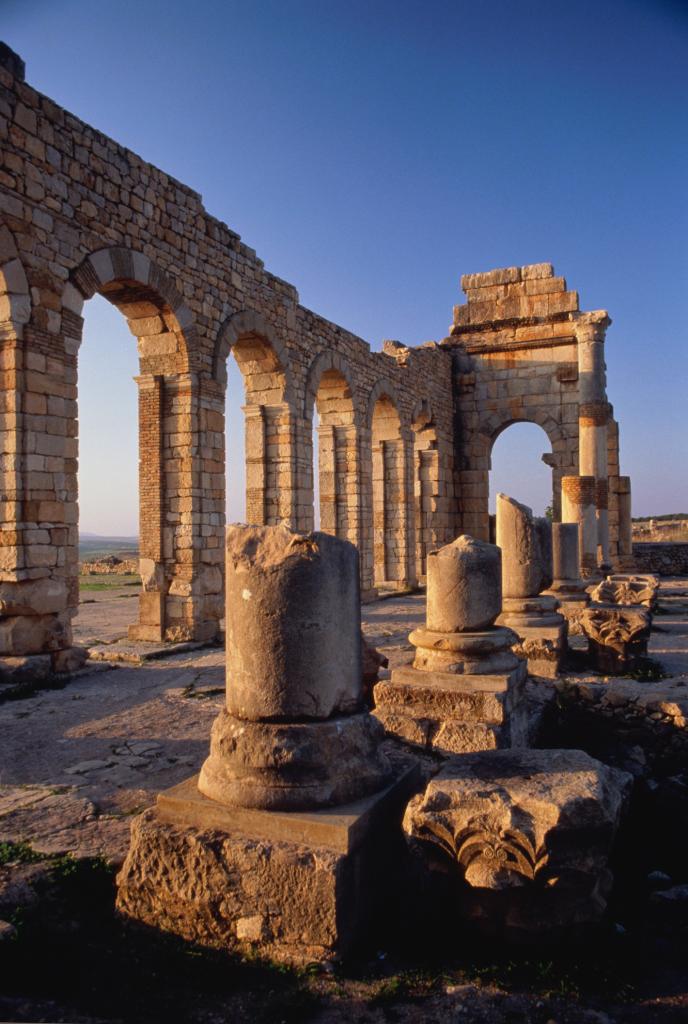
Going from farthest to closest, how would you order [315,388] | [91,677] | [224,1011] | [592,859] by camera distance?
[315,388], [91,677], [592,859], [224,1011]

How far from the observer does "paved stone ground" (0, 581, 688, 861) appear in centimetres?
391

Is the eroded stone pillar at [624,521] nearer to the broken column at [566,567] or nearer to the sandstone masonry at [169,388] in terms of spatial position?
the sandstone masonry at [169,388]

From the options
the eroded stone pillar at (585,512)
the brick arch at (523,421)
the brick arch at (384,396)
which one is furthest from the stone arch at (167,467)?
the brick arch at (523,421)

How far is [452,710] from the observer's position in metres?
4.92

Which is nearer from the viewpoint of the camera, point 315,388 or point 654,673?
point 654,673

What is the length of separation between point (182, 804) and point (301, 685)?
73 cm

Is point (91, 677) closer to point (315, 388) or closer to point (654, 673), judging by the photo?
point (654, 673)

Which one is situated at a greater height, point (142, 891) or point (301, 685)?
point (301, 685)

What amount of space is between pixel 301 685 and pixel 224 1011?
4.05ft

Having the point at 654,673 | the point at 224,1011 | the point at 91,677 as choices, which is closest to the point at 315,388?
the point at 91,677

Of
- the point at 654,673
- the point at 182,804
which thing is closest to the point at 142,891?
the point at 182,804

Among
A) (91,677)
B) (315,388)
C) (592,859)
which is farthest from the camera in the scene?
(315,388)

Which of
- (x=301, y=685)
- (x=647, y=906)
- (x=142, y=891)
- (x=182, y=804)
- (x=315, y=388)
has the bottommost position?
(x=647, y=906)

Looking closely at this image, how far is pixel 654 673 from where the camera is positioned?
23.6 feet
